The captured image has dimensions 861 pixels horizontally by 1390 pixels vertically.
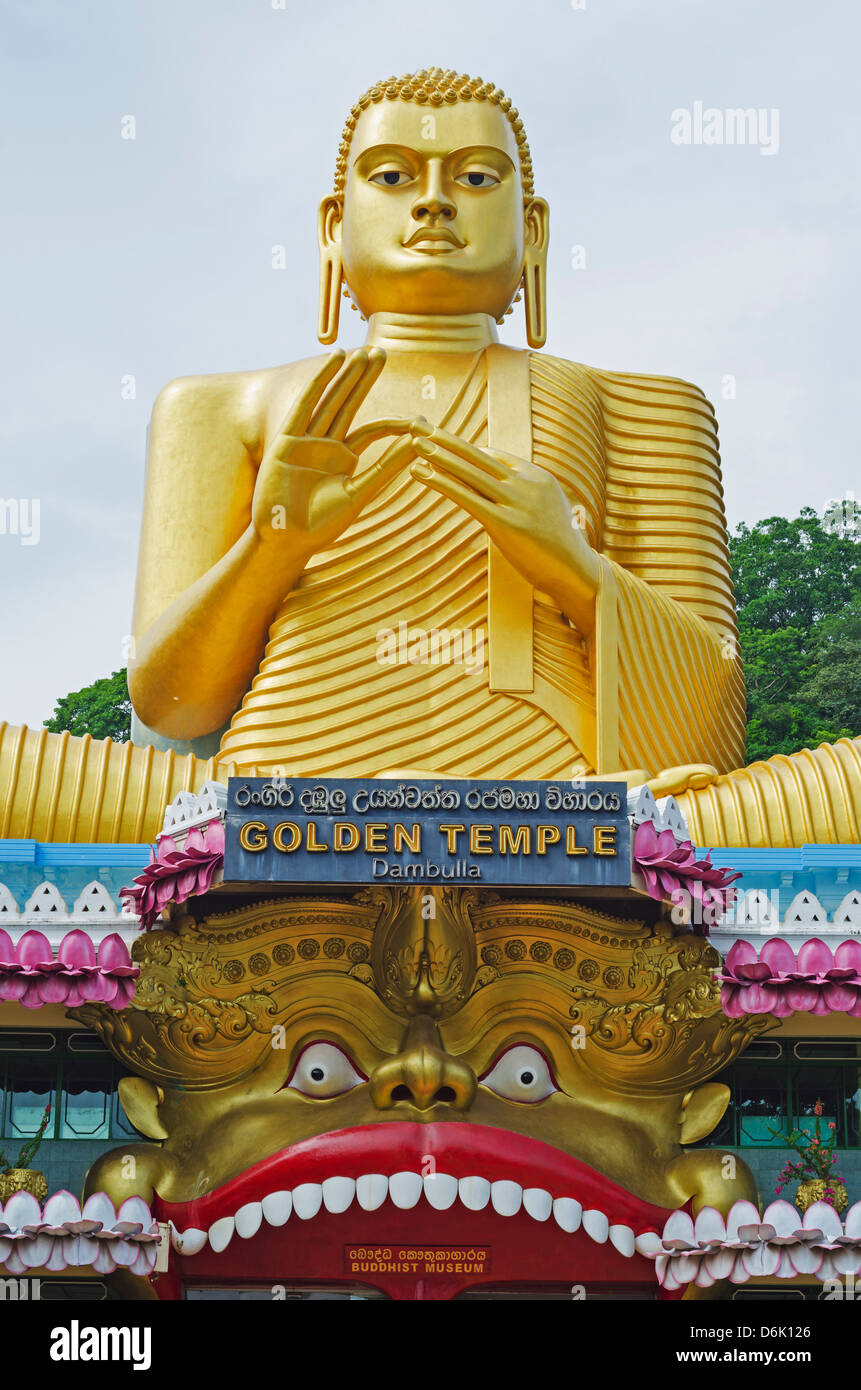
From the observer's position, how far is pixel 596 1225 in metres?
9.53

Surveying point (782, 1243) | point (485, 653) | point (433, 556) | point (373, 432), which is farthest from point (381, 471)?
point (782, 1243)

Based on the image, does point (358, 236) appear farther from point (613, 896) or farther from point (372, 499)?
point (613, 896)

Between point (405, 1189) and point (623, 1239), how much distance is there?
3.52 ft

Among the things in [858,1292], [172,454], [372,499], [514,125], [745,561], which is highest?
[745,561]

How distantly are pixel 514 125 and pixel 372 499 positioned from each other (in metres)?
3.06

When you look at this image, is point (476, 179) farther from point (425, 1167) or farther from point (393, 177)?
point (425, 1167)

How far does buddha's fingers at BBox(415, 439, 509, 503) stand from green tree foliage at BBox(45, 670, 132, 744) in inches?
481

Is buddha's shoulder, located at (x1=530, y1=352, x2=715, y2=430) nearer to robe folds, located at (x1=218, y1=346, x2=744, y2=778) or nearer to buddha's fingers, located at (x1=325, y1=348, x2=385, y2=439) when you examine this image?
robe folds, located at (x1=218, y1=346, x2=744, y2=778)

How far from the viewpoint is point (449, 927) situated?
975 centimetres

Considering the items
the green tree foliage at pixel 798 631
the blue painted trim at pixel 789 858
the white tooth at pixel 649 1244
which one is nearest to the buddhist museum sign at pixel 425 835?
the blue painted trim at pixel 789 858

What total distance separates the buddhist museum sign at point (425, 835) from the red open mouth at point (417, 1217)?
129 centimetres

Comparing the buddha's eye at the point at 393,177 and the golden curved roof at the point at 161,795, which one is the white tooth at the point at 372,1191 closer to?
the golden curved roof at the point at 161,795

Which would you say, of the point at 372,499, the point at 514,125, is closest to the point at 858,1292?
the point at 372,499

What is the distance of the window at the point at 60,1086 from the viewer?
33.1 ft
